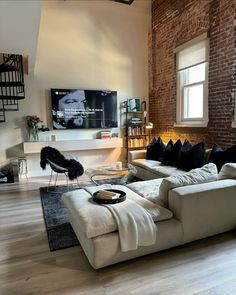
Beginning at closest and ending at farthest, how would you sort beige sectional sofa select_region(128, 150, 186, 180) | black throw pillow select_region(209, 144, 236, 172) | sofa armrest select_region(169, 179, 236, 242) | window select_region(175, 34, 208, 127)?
sofa armrest select_region(169, 179, 236, 242) → black throw pillow select_region(209, 144, 236, 172) → beige sectional sofa select_region(128, 150, 186, 180) → window select_region(175, 34, 208, 127)

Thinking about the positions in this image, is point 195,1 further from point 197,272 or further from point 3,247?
point 3,247

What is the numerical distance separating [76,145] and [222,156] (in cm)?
342

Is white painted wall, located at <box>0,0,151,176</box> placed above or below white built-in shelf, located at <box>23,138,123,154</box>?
above

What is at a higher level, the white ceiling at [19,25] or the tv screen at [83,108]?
the white ceiling at [19,25]

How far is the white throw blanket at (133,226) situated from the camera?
6.25 ft

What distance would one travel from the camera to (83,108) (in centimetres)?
575

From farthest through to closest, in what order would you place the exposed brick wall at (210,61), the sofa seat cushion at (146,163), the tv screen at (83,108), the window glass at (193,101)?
the tv screen at (83,108), the window glass at (193,101), the sofa seat cushion at (146,163), the exposed brick wall at (210,61)

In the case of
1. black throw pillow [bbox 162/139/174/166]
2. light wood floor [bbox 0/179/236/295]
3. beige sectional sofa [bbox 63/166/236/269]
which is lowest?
light wood floor [bbox 0/179/236/295]

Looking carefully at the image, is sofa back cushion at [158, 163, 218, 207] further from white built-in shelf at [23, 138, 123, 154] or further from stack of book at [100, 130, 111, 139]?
stack of book at [100, 130, 111, 139]

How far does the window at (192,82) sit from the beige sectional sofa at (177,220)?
2464mm

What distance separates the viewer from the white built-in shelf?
5.26 m

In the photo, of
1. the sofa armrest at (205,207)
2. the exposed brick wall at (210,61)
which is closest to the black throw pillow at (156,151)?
the exposed brick wall at (210,61)

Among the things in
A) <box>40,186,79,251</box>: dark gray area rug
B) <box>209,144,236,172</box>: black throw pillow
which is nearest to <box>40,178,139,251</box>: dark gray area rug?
<box>40,186,79,251</box>: dark gray area rug

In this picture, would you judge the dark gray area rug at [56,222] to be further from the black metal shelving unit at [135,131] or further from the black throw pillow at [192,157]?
the black metal shelving unit at [135,131]
